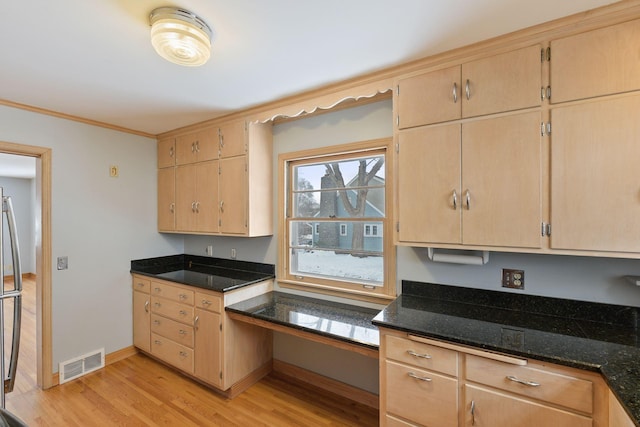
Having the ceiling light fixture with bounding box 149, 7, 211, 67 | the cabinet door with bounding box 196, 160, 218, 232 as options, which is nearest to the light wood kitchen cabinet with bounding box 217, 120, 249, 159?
the cabinet door with bounding box 196, 160, 218, 232

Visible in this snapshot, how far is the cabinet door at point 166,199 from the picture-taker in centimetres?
324

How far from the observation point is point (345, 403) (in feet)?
7.73

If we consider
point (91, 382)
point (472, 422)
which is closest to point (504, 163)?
point (472, 422)

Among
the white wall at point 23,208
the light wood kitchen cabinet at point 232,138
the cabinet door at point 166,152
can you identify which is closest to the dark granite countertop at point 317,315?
the light wood kitchen cabinet at point 232,138

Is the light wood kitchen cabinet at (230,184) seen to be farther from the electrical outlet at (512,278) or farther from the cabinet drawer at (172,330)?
the electrical outlet at (512,278)

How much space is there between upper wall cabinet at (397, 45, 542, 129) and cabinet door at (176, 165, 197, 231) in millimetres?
2213

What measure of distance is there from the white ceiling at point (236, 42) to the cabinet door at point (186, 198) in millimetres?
859

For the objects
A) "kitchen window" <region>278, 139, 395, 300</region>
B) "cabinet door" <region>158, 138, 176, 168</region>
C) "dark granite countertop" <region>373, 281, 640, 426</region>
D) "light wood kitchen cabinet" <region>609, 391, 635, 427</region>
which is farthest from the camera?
"cabinet door" <region>158, 138, 176, 168</region>

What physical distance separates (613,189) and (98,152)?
13.1ft

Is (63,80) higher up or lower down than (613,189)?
higher up

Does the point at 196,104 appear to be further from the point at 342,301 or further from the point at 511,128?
the point at 511,128

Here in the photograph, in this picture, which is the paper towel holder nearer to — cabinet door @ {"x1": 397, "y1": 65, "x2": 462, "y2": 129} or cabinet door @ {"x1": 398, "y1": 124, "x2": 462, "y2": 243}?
cabinet door @ {"x1": 398, "y1": 124, "x2": 462, "y2": 243}

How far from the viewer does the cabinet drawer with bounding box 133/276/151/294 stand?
9.93ft

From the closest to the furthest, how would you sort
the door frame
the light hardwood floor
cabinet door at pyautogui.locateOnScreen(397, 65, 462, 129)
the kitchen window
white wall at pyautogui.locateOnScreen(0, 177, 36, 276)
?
cabinet door at pyautogui.locateOnScreen(397, 65, 462, 129)
the light hardwood floor
the kitchen window
the door frame
white wall at pyautogui.locateOnScreen(0, 177, 36, 276)
